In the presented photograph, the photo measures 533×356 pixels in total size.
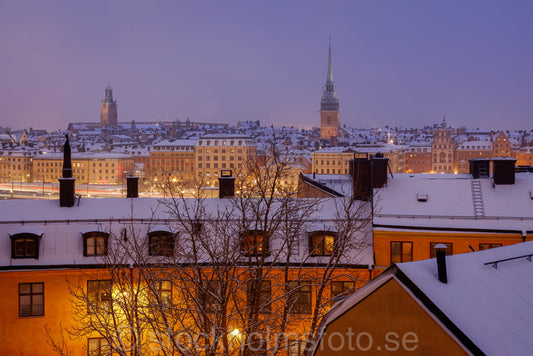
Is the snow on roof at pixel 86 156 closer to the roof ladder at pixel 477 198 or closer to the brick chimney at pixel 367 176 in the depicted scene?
the brick chimney at pixel 367 176

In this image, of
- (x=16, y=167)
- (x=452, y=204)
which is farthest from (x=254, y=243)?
(x=16, y=167)

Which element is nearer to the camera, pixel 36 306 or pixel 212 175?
pixel 36 306

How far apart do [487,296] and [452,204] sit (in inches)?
460

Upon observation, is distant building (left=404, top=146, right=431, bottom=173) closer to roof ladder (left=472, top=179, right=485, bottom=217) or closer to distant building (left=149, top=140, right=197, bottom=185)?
distant building (left=149, top=140, right=197, bottom=185)

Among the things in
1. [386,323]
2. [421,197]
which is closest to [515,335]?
[386,323]

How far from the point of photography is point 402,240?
68.2ft

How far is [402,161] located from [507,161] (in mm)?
128465

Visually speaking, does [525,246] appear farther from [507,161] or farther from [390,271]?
[507,161]

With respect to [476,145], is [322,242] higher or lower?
lower

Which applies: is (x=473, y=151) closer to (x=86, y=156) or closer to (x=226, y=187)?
(x=86, y=156)

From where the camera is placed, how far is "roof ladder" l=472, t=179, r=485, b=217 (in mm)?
21734

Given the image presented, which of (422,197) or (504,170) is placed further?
(504,170)

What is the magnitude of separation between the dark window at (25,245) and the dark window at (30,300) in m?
0.91

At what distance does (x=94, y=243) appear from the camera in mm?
20078
